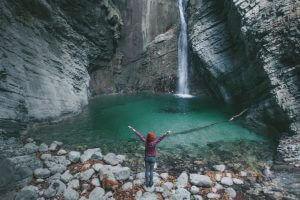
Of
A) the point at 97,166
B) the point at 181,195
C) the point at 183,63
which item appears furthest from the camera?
the point at 183,63

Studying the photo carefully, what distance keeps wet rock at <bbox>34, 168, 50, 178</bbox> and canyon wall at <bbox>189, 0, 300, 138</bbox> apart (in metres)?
→ 12.4

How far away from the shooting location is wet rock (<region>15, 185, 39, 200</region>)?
9.47 metres

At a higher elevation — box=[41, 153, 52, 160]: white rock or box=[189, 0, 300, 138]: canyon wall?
box=[189, 0, 300, 138]: canyon wall

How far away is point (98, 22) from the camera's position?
93.7 ft

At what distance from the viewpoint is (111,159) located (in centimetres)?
1248

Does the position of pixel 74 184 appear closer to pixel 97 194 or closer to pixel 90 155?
pixel 97 194

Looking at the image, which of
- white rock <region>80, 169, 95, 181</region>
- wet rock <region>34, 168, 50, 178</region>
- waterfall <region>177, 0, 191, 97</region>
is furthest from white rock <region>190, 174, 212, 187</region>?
waterfall <region>177, 0, 191, 97</region>

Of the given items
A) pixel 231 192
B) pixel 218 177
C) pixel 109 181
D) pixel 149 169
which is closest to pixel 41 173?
pixel 109 181

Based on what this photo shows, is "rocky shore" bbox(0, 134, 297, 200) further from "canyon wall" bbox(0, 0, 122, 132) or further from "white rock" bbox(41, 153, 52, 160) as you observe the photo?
"canyon wall" bbox(0, 0, 122, 132)

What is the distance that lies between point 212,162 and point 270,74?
6.91 metres

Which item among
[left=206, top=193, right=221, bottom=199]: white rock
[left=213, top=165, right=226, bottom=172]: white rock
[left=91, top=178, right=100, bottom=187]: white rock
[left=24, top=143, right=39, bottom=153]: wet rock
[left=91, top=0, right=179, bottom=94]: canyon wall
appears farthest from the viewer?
[left=91, top=0, right=179, bottom=94]: canyon wall

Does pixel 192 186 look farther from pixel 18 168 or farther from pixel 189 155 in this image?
pixel 18 168

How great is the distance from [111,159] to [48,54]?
36.7 ft

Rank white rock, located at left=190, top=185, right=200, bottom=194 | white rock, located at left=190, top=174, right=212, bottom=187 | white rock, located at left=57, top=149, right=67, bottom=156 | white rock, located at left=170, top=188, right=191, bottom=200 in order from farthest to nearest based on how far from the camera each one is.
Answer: white rock, located at left=57, top=149, right=67, bottom=156
white rock, located at left=190, top=174, right=212, bottom=187
white rock, located at left=190, top=185, right=200, bottom=194
white rock, located at left=170, top=188, right=191, bottom=200
